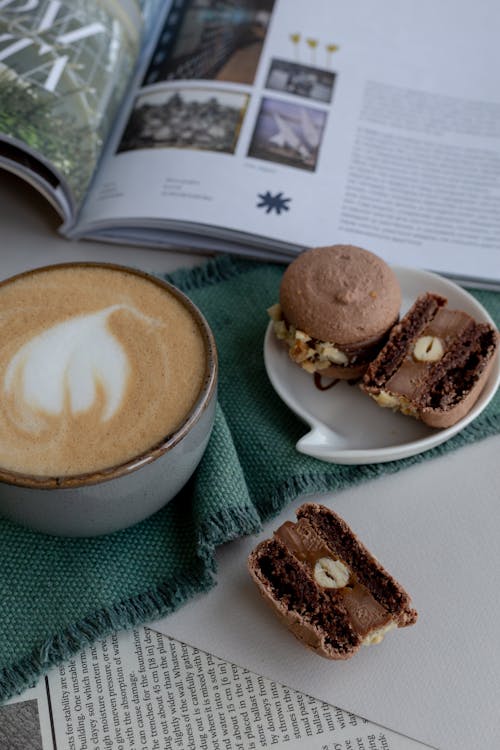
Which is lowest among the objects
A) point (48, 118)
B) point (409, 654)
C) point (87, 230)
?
point (409, 654)

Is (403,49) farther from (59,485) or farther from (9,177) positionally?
(59,485)

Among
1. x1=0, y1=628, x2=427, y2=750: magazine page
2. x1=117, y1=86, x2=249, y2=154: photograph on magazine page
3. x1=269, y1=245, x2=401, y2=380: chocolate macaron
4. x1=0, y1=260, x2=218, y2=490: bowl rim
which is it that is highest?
x1=117, y1=86, x2=249, y2=154: photograph on magazine page

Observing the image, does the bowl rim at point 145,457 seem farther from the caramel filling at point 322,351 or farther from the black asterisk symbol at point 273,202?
the black asterisk symbol at point 273,202

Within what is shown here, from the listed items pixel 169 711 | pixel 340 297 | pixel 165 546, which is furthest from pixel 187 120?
pixel 169 711

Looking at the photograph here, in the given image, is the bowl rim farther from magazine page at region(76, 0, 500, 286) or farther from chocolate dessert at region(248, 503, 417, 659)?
magazine page at region(76, 0, 500, 286)

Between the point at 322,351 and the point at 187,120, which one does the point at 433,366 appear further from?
the point at 187,120

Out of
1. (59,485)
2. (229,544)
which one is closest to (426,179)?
(229,544)

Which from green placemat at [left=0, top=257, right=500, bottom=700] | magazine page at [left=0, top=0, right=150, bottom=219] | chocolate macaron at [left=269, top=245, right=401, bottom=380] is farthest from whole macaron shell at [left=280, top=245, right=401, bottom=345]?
magazine page at [left=0, top=0, right=150, bottom=219]
